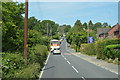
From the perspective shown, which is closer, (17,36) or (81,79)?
(81,79)

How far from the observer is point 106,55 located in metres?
29.9

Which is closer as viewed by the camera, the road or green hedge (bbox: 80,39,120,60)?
the road

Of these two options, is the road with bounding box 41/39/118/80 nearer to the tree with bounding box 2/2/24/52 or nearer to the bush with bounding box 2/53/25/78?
the bush with bounding box 2/53/25/78

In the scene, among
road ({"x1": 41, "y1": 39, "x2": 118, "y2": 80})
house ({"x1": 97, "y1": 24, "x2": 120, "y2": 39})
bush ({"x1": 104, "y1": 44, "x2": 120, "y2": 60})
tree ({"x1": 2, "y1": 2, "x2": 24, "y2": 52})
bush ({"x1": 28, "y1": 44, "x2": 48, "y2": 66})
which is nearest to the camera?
road ({"x1": 41, "y1": 39, "x2": 118, "y2": 80})

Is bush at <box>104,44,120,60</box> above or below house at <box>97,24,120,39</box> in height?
below

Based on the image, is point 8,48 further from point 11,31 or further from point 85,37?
point 85,37

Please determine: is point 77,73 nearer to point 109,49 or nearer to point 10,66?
point 10,66

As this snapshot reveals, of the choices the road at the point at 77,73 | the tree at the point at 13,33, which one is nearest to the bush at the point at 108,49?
the road at the point at 77,73

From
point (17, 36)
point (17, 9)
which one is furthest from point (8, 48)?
point (17, 9)

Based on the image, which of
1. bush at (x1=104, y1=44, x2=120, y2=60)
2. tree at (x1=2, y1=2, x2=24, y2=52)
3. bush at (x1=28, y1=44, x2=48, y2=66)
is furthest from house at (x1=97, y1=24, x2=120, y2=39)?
tree at (x1=2, y1=2, x2=24, y2=52)

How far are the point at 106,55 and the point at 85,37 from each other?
38.4 m

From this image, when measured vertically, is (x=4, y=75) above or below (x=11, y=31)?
Result: below

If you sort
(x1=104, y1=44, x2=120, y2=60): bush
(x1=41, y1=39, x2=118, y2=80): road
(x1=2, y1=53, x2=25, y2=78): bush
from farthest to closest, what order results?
(x1=104, y1=44, x2=120, y2=60): bush < (x1=41, y1=39, x2=118, y2=80): road < (x1=2, y1=53, x2=25, y2=78): bush

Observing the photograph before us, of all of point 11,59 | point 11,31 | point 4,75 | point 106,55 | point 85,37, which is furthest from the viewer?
point 85,37
